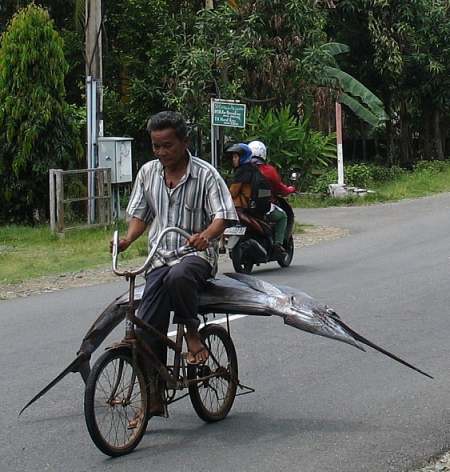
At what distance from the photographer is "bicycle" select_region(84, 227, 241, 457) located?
5488mm

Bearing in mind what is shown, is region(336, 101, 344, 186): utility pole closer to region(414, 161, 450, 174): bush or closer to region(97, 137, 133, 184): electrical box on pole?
region(97, 137, 133, 184): electrical box on pole

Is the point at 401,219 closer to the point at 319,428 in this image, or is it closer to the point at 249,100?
the point at 249,100

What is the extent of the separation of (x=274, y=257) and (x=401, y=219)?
7.98m

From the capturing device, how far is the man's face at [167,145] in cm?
588

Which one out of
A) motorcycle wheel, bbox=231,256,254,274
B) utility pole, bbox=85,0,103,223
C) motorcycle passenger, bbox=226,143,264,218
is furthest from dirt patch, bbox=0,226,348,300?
utility pole, bbox=85,0,103,223

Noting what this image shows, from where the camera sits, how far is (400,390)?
23.6 feet

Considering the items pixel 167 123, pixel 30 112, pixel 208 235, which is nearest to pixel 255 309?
pixel 208 235

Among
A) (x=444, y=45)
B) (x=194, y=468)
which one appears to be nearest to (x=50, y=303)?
(x=194, y=468)

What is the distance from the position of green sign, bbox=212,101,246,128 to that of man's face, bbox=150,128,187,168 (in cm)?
1176

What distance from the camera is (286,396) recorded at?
7.05 meters

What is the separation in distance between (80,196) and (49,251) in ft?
10.5

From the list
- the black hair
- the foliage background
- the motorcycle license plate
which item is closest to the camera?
the black hair

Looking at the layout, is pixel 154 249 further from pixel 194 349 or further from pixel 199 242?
pixel 194 349

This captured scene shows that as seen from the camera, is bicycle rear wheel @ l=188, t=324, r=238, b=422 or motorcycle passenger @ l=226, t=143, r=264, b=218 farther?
motorcycle passenger @ l=226, t=143, r=264, b=218
